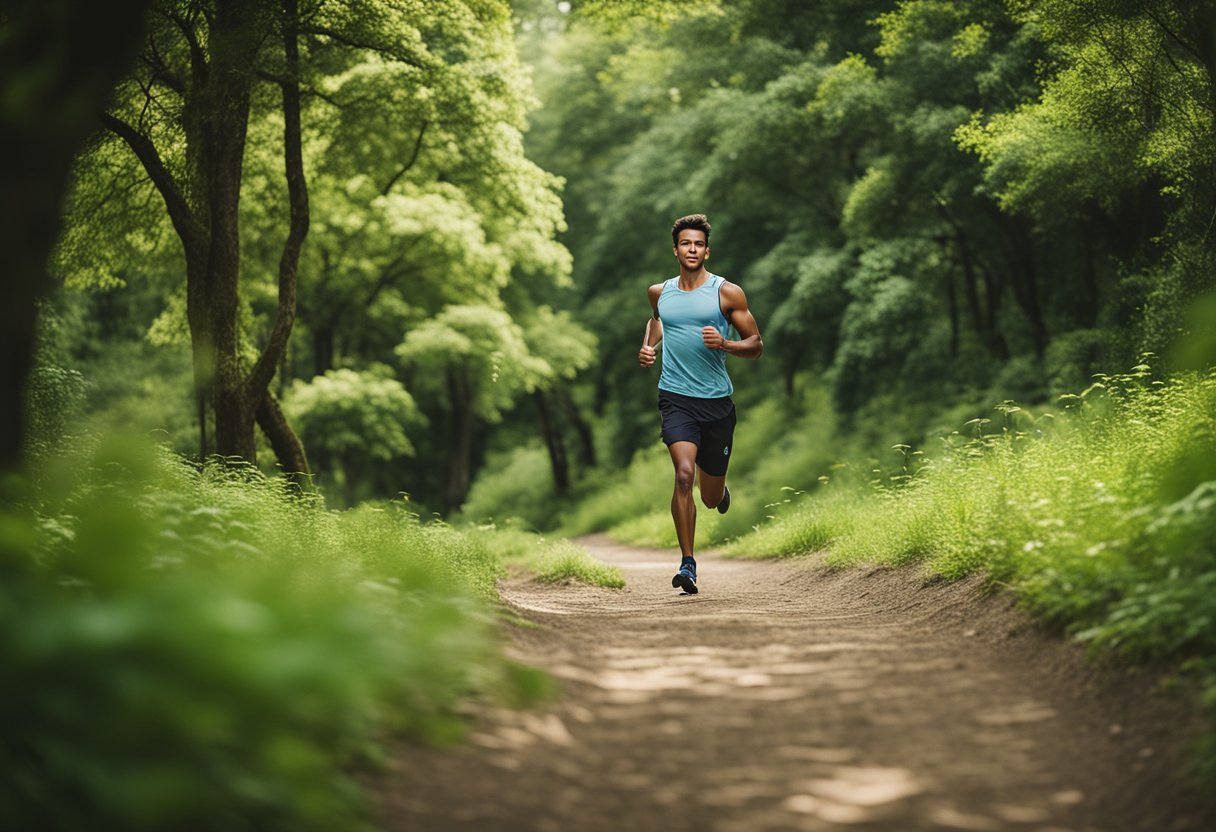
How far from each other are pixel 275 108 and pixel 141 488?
27.9 feet

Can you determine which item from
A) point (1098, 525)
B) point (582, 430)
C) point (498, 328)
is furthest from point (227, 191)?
point (582, 430)

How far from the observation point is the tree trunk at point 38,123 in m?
3.17

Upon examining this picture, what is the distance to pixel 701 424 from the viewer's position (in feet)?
27.5

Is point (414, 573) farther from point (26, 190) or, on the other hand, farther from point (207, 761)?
point (26, 190)

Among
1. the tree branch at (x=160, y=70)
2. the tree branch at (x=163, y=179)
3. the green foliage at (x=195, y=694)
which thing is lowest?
the green foliage at (x=195, y=694)

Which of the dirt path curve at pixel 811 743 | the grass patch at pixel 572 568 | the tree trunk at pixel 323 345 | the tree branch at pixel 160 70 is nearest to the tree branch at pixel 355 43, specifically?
the tree branch at pixel 160 70

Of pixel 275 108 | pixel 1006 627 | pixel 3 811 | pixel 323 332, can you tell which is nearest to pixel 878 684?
pixel 1006 627

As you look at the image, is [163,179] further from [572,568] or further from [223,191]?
[572,568]

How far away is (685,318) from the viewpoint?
26.9ft

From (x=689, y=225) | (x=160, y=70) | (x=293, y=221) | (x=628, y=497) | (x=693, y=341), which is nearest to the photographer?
(x=693, y=341)

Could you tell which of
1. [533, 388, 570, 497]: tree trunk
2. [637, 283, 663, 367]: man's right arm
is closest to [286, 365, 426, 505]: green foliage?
[533, 388, 570, 497]: tree trunk

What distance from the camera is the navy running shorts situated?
824 cm

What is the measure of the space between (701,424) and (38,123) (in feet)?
19.0

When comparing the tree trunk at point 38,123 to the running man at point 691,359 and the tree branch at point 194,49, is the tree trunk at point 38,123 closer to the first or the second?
the running man at point 691,359
